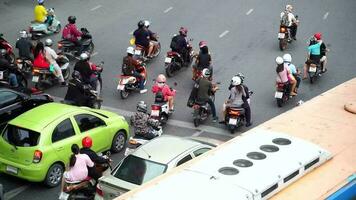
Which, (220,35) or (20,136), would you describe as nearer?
(20,136)

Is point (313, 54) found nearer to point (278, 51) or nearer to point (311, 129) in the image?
point (278, 51)

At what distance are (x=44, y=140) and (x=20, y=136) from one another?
1.99 feet

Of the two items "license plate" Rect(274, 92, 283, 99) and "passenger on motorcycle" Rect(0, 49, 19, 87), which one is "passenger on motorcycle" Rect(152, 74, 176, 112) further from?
"passenger on motorcycle" Rect(0, 49, 19, 87)

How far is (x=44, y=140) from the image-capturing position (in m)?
13.3

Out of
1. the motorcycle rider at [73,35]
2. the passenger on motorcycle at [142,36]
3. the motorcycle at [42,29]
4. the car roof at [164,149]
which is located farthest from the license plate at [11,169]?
the motorcycle at [42,29]

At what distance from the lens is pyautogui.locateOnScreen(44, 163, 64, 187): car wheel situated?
44.1ft

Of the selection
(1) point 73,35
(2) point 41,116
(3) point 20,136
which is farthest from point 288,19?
(3) point 20,136

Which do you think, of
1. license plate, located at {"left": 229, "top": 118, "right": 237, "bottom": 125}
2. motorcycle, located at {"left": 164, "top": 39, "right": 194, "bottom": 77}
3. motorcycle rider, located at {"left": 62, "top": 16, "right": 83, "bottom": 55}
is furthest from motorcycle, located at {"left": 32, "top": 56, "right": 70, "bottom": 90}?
license plate, located at {"left": 229, "top": 118, "right": 237, "bottom": 125}

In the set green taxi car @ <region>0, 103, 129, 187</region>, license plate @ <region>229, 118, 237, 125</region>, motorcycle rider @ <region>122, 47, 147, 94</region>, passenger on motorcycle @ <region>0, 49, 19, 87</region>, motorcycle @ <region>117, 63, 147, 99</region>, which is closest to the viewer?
green taxi car @ <region>0, 103, 129, 187</region>

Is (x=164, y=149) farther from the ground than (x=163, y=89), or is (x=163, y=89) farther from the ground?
(x=163, y=89)

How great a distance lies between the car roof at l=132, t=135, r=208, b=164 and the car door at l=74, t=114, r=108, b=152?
245 centimetres

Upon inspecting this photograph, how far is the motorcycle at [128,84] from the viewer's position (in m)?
18.5

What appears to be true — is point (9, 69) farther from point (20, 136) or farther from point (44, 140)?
point (44, 140)

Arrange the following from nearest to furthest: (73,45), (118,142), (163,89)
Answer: (118,142) < (163,89) < (73,45)
